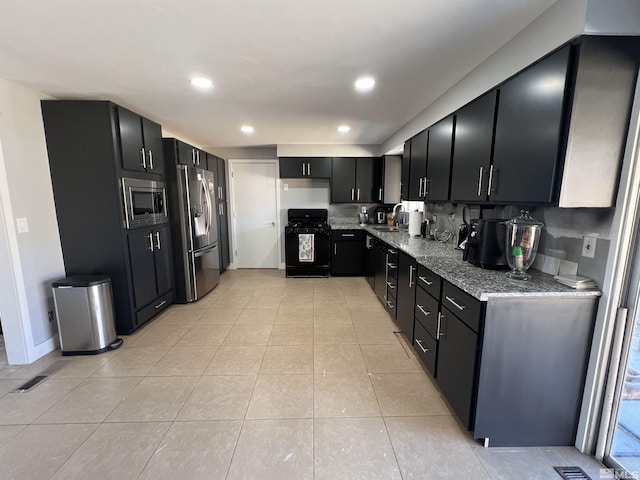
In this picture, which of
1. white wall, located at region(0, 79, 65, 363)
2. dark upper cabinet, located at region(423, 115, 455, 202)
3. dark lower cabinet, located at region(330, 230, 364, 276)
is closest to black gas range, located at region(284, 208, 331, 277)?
dark lower cabinet, located at region(330, 230, 364, 276)

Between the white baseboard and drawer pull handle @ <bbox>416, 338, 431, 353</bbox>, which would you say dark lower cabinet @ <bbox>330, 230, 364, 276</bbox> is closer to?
drawer pull handle @ <bbox>416, 338, 431, 353</bbox>

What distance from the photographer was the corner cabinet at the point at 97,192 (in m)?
2.42

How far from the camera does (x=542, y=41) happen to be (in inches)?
55.4

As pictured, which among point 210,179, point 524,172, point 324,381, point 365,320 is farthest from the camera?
point 210,179

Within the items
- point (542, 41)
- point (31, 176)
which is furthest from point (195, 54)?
point (542, 41)

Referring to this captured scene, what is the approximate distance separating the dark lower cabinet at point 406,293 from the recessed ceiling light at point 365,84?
1538 millimetres

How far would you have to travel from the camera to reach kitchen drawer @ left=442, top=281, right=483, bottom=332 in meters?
1.42

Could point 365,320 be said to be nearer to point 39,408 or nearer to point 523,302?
point 523,302

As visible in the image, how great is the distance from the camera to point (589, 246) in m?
1.43

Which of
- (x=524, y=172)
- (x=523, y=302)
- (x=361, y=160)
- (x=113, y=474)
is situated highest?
(x=361, y=160)

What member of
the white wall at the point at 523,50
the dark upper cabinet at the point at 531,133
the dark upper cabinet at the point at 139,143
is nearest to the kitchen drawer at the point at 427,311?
the dark upper cabinet at the point at 531,133

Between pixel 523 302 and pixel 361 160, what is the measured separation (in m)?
3.78

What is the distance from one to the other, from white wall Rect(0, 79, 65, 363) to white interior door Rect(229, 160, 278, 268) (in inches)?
112

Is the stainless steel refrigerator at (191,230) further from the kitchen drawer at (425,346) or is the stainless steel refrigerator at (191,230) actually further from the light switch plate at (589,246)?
the light switch plate at (589,246)
